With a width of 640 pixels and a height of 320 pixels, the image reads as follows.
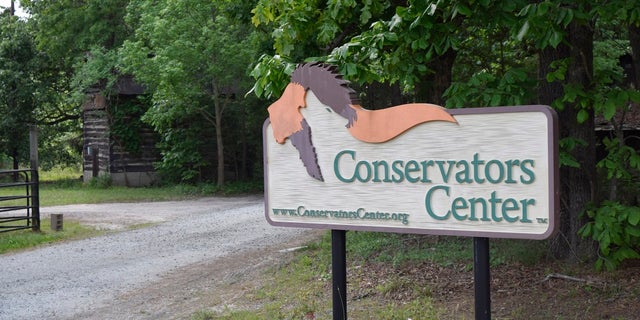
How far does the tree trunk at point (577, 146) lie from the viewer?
7.18 meters

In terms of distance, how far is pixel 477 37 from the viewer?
9.60 meters

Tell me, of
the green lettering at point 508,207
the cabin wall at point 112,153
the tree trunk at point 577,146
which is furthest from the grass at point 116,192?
the green lettering at point 508,207

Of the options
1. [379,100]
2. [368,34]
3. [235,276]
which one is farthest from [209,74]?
[368,34]

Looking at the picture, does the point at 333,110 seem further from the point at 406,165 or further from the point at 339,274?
the point at 339,274

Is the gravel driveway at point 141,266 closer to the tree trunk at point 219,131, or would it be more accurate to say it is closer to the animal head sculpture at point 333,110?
the animal head sculpture at point 333,110

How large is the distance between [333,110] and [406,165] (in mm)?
717

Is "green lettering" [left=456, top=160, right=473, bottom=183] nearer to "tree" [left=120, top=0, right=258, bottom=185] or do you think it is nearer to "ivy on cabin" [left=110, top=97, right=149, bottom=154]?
"tree" [left=120, top=0, right=258, bottom=185]

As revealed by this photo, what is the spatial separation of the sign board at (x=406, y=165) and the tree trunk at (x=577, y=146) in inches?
118

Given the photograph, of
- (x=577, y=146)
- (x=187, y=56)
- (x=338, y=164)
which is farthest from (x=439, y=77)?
(x=187, y=56)

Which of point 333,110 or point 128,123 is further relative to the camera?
point 128,123

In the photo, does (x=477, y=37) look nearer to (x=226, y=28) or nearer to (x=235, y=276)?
(x=235, y=276)

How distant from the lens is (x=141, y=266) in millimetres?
10727

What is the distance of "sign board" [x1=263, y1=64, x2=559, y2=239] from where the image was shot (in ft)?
13.7

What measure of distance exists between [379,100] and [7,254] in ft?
28.0
